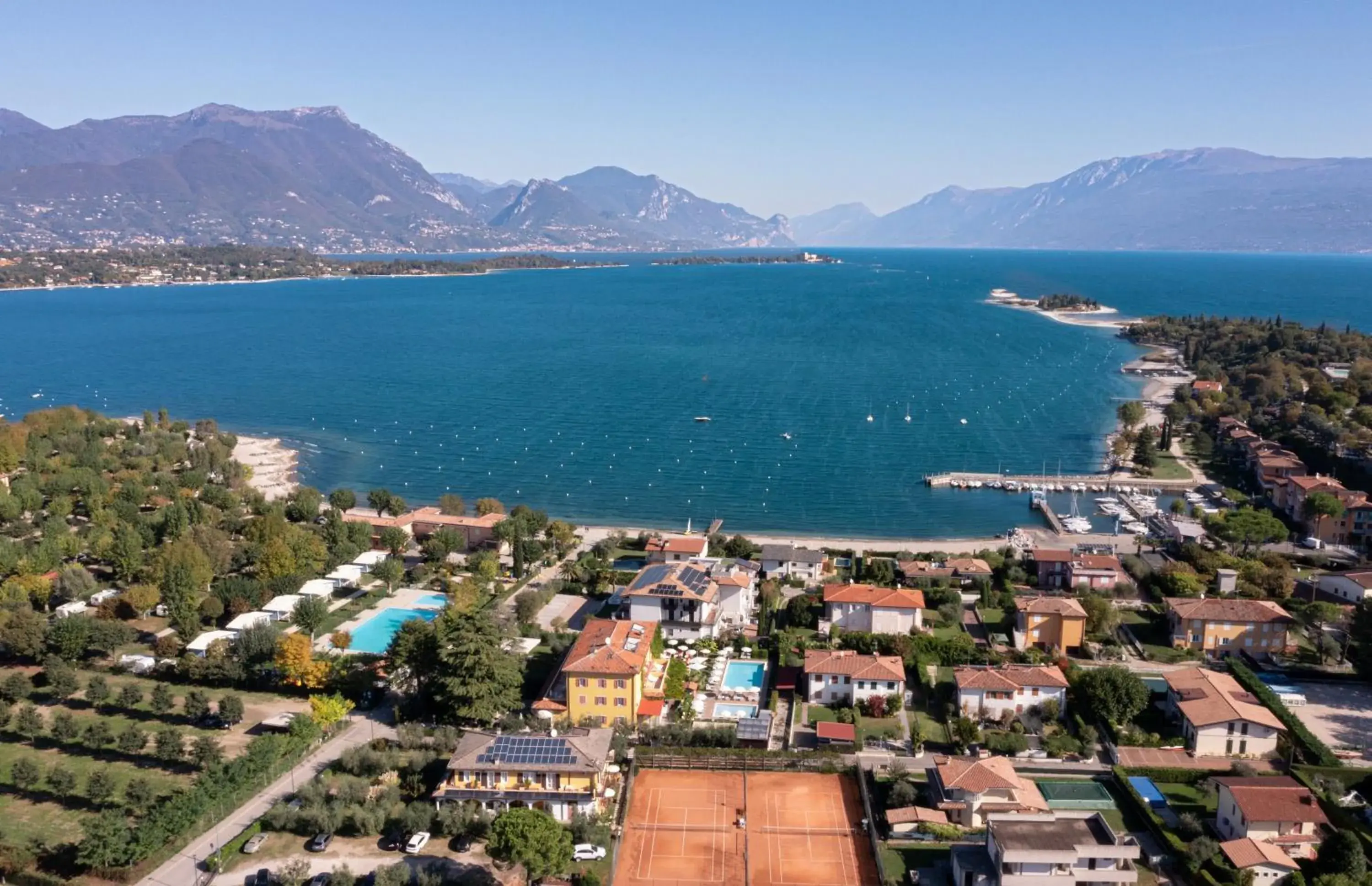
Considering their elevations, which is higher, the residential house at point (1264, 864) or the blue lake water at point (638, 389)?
the blue lake water at point (638, 389)

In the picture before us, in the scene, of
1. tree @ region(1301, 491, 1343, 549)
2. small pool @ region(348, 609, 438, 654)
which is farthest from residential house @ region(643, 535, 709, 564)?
tree @ region(1301, 491, 1343, 549)

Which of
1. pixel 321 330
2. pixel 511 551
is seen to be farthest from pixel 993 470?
pixel 321 330

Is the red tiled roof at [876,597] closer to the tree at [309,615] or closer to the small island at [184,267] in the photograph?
the tree at [309,615]

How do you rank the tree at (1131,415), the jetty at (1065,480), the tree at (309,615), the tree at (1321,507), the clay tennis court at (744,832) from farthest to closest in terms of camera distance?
the tree at (1131,415)
the jetty at (1065,480)
the tree at (1321,507)
the tree at (309,615)
the clay tennis court at (744,832)

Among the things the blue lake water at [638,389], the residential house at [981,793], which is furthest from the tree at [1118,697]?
the blue lake water at [638,389]

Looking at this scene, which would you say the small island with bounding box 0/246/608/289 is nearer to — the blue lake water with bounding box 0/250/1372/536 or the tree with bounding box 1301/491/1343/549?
the blue lake water with bounding box 0/250/1372/536

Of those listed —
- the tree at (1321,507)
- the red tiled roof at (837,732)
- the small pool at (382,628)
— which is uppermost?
the tree at (1321,507)

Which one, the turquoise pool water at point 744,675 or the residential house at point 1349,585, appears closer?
the turquoise pool water at point 744,675

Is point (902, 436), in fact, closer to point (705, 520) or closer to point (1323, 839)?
point (705, 520)
